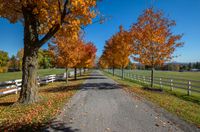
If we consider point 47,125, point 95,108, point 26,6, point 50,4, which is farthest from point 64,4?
point 47,125

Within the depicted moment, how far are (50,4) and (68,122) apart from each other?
18.8 ft

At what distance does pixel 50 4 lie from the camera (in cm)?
953

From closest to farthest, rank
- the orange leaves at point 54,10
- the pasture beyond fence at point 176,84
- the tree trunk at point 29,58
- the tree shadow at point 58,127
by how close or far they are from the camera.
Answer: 1. the tree shadow at point 58,127
2. the orange leaves at point 54,10
3. the tree trunk at point 29,58
4. the pasture beyond fence at point 176,84

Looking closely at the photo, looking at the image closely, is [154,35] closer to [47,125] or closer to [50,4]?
[50,4]

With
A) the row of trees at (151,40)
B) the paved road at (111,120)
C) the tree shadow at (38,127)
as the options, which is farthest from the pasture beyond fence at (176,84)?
the tree shadow at (38,127)

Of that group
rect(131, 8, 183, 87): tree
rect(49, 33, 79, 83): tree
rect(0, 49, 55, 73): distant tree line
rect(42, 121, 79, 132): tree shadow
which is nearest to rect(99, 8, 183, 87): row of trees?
rect(131, 8, 183, 87): tree

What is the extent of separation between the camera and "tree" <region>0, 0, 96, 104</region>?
9.48 metres

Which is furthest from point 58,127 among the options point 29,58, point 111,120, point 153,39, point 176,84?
point 176,84

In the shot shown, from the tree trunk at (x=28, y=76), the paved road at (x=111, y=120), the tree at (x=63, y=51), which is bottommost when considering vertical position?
the paved road at (x=111, y=120)

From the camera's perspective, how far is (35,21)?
33.4 feet

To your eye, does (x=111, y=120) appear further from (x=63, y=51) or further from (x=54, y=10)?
(x=63, y=51)

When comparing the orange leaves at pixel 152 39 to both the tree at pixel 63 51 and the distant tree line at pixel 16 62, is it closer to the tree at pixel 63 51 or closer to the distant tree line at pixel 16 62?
the tree at pixel 63 51

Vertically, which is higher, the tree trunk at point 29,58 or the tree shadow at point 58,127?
the tree trunk at point 29,58

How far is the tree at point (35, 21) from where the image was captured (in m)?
9.48
